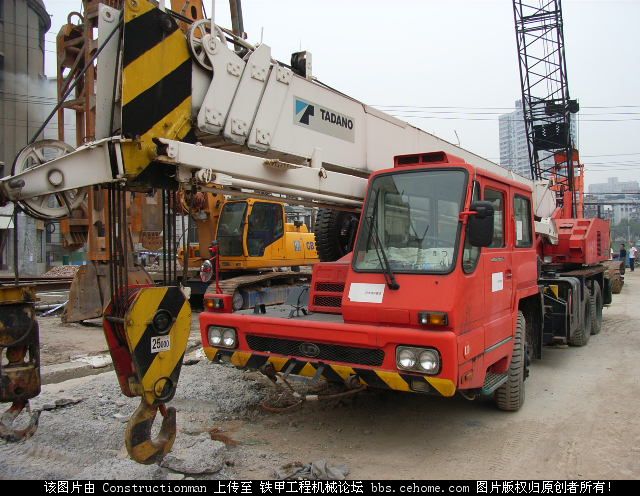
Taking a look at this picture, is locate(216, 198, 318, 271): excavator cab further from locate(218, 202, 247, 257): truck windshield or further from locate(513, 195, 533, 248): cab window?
locate(513, 195, 533, 248): cab window

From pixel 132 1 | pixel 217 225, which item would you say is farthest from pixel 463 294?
pixel 217 225

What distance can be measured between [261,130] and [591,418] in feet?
13.3

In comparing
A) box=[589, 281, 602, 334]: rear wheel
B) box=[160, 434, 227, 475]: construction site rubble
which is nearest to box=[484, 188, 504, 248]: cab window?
box=[160, 434, 227, 475]: construction site rubble

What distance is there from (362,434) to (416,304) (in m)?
1.44

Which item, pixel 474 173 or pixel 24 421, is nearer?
pixel 474 173

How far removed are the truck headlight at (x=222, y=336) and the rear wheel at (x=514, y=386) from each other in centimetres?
254

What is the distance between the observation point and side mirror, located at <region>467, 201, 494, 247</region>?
12.5 feet

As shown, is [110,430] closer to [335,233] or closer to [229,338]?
[229,338]

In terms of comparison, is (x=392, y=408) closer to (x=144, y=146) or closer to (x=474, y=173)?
(x=474, y=173)

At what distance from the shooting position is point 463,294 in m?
3.84

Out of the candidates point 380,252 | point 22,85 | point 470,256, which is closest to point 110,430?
point 380,252

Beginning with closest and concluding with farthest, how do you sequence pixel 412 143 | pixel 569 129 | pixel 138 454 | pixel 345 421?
pixel 138 454, pixel 345 421, pixel 412 143, pixel 569 129

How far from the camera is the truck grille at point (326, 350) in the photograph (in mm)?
3963

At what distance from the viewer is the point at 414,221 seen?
4.20 metres
